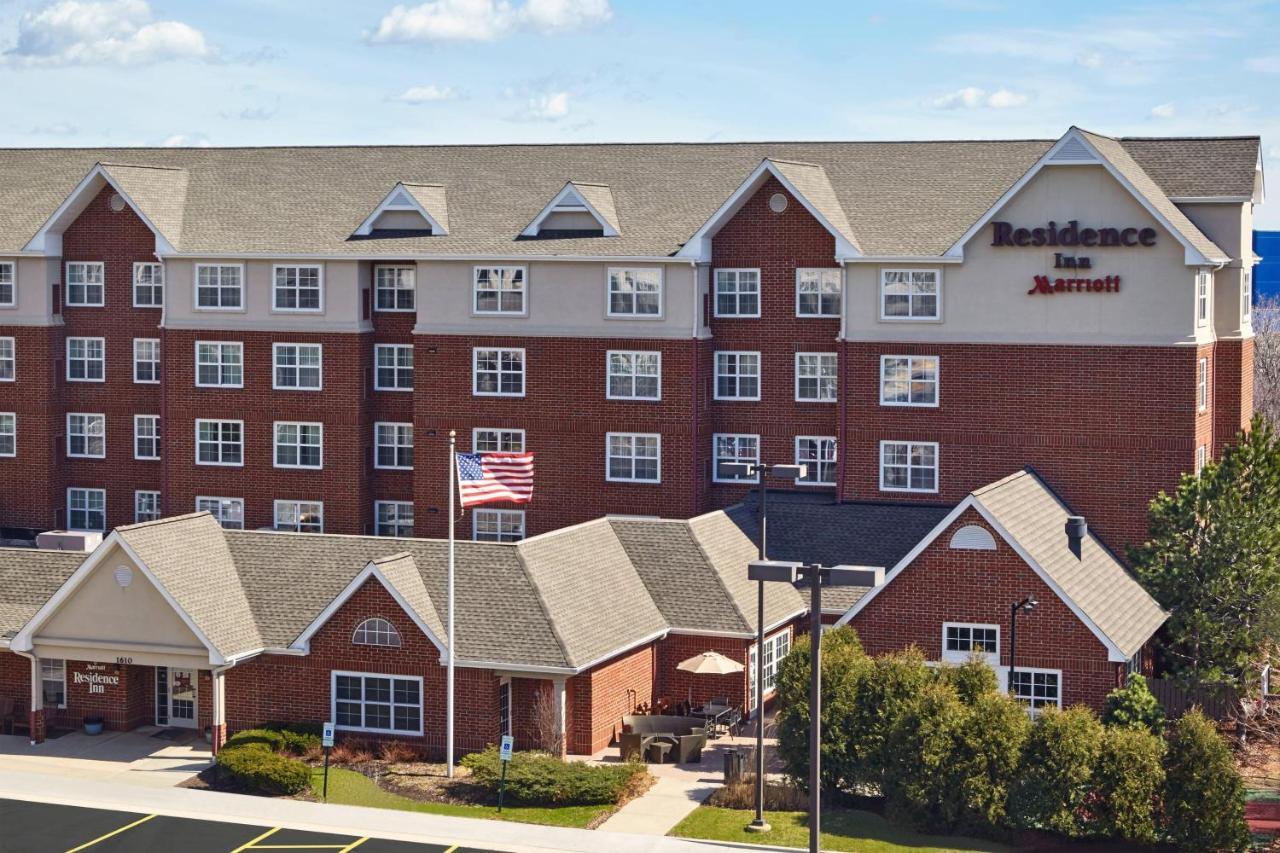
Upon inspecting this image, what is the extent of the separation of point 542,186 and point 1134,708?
104 feet

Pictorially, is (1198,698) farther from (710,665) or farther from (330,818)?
(330,818)

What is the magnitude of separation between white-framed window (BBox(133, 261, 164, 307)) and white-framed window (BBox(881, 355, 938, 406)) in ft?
89.1

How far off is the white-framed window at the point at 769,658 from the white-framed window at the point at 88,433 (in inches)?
1207

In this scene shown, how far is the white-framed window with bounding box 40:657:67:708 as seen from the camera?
53625 millimetres

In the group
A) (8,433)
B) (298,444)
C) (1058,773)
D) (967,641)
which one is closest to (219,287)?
(298,444)

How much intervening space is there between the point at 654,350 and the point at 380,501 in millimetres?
12267

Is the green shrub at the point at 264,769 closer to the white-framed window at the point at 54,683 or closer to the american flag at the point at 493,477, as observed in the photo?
the white-framed window at the point at 54,683

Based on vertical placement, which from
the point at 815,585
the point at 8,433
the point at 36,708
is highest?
the point at 8,433

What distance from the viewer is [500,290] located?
67.3 m

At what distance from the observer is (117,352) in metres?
72.9

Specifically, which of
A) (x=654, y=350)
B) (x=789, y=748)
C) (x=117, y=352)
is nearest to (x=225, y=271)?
(x=117, y=352)

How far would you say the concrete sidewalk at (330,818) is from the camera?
42.4 meters

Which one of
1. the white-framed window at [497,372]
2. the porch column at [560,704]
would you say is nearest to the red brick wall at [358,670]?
the porch column at [560,704]

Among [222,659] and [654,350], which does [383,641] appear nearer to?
[222,659]
